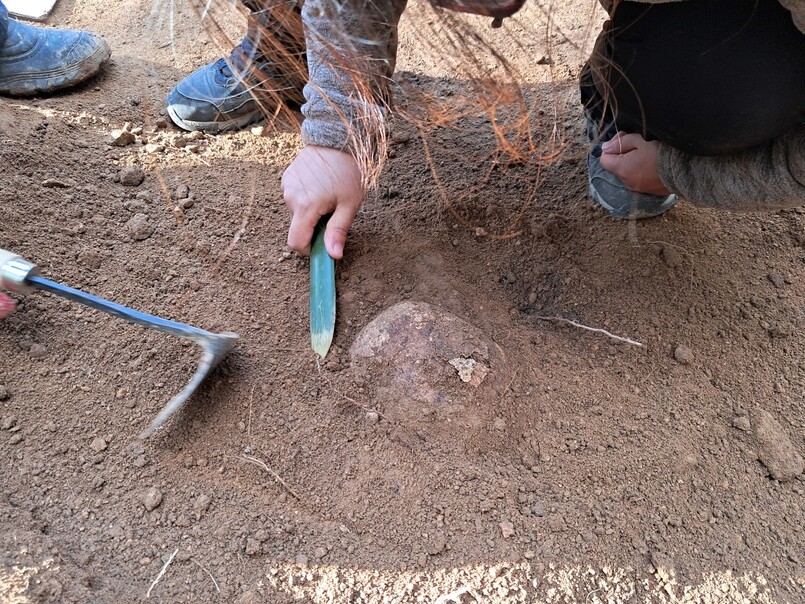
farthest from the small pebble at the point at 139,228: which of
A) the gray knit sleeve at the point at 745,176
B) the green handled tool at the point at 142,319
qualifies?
the gray knit sleeve at the point at 745,176

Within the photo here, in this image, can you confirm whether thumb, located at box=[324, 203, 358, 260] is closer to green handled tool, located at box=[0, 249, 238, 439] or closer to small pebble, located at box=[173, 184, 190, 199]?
green handled tool, located at box=[0, 249, 238, 439]

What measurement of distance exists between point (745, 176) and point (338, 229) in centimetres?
78

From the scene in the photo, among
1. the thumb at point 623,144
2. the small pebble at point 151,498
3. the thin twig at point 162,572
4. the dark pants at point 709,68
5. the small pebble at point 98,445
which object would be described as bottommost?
the thin twig at point 162,572

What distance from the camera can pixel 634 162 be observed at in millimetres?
1321

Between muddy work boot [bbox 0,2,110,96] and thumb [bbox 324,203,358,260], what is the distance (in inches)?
41.6

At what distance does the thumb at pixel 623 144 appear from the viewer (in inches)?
52.7

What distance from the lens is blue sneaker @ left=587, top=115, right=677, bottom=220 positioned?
134cm


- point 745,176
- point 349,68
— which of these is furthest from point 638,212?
point 349,68

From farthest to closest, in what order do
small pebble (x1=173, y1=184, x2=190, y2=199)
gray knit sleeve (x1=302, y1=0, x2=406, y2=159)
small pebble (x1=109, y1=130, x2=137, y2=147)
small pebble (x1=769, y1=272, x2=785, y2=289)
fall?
1. small pebble (x1=109, y1=130, x2=137, y2=147)
2. small pebble (x1=173, y1=184, x2=190, y2=199)
3. small pebble (x1=769, y1=272, x2=785, y2=289)
4. gray knit sleeve (x1=302, y1=0, x2=406, y2=159)

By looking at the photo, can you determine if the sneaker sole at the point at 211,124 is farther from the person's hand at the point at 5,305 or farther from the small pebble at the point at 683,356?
the small pebble at the point at 683,356

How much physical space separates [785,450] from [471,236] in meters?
0.73

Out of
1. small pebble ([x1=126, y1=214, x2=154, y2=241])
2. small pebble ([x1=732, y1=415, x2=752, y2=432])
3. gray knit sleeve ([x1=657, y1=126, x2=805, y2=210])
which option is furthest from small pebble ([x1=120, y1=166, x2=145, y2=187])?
small pebble ([x1=732, y1=415, x2=752, y2=432])

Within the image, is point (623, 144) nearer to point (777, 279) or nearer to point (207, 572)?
point (777, 279)

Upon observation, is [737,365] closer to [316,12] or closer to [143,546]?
[316,12]
